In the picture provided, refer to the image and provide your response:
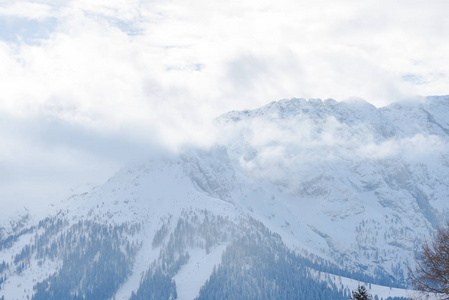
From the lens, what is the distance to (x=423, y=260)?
36375 millimetres

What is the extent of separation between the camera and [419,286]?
1387 inches

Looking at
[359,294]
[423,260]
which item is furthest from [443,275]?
[359,294]

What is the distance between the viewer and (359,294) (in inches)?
1571

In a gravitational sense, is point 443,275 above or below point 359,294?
above

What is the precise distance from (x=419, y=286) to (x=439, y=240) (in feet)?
10.3

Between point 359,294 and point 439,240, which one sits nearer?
point 439,240

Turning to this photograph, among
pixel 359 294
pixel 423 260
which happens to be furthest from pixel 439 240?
pixel 359 294

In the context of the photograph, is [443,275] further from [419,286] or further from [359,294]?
[359,294]

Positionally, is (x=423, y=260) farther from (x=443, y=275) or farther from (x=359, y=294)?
(x=359, y=294)

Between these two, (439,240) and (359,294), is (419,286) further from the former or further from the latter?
(359,294)

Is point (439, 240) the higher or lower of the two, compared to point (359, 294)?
higher

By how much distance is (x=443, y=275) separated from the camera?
35.2m

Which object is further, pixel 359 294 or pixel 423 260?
pixel 359 294

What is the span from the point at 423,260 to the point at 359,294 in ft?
18.6
